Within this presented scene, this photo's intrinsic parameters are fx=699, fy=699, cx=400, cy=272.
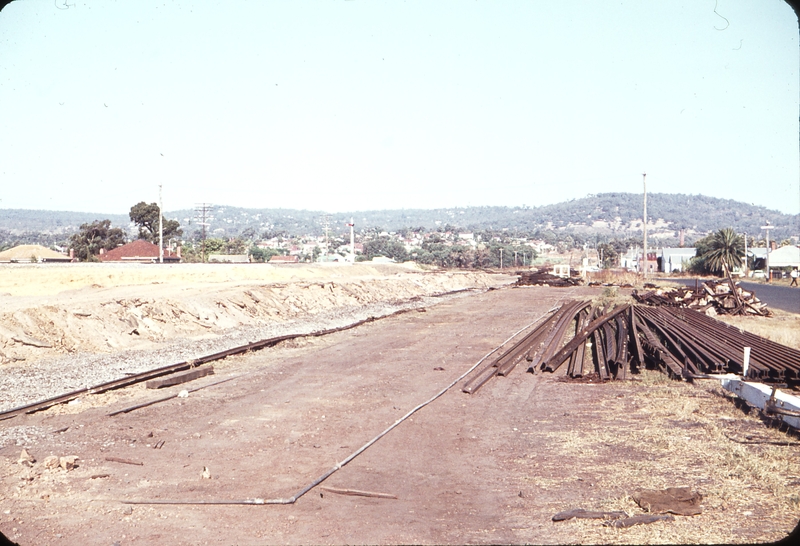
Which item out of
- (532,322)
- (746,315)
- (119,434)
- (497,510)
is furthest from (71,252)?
(497,510)

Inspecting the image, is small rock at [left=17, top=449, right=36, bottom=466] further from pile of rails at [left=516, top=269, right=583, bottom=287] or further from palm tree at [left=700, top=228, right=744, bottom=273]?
palm tree at [left=700, top=228, right=744, bottom=273]

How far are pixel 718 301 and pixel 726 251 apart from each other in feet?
165

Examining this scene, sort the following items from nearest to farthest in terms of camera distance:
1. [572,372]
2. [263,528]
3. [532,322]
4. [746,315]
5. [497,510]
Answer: [263,528] < [497,510] < [572,372] < [532,322] < [746,315]

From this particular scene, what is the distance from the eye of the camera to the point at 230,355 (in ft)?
54.9

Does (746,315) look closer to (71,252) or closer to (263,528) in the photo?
Result: (263,528)

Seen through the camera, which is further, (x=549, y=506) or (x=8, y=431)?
(x=8, y=431)

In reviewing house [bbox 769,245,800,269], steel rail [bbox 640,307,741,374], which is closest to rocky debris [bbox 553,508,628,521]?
steel rail [bbox 640,307,741,374]

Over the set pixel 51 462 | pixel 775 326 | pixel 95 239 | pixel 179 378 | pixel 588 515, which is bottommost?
pixel 775 326

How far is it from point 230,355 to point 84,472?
29.6 feet

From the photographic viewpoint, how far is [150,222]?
300 ft

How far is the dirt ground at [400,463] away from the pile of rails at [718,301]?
685 inches

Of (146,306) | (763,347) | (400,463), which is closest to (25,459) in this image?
(400,463)

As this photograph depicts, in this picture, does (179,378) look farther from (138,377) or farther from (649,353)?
(649,353)

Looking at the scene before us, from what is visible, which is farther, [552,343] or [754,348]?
[552,343]
